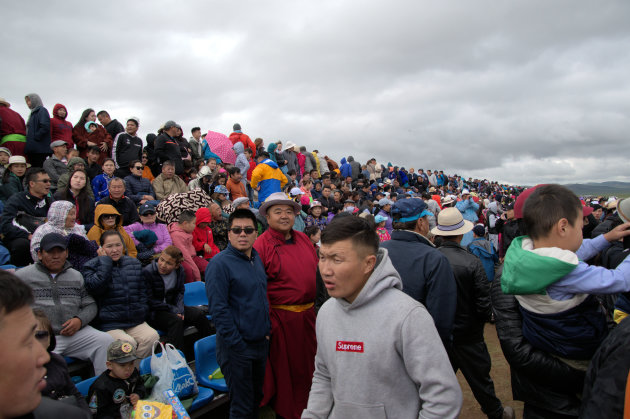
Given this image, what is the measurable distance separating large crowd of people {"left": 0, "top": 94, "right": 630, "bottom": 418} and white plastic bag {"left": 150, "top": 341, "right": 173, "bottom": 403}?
0.27m

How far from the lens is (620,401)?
3.67ft

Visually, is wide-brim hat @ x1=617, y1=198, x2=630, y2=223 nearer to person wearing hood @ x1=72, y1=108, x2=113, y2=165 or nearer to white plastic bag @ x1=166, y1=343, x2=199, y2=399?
white plastic bag @ x1=166, y1=343, x2=199, y2=399

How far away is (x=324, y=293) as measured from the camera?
3584 mm

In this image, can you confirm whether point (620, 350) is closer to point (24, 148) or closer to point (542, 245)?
point (542, 245)

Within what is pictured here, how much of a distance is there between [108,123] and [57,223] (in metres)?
5.54

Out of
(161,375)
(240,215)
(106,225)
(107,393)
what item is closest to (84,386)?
(107,393)

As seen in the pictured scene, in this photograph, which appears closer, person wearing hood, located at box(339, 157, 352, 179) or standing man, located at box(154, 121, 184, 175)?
standing man, located at box(154, 121, 184, 175)

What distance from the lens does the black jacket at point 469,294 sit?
3.49 m

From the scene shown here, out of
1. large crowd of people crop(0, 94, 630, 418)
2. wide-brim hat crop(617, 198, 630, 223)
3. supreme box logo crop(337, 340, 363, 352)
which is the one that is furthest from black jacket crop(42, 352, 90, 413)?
wide-brim hat crop(617, 198, 630, 223)

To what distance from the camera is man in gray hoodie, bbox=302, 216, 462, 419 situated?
61.4 inches

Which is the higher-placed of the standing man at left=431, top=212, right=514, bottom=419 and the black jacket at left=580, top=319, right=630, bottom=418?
the black jacket at left=580, top=319, right=630, bottom=418

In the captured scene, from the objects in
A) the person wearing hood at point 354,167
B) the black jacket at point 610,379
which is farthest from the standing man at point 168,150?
the person wearing hood at point 354,167

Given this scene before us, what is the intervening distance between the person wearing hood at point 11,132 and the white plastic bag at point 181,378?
261 inches

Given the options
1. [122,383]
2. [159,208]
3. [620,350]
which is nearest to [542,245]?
[620,350]
